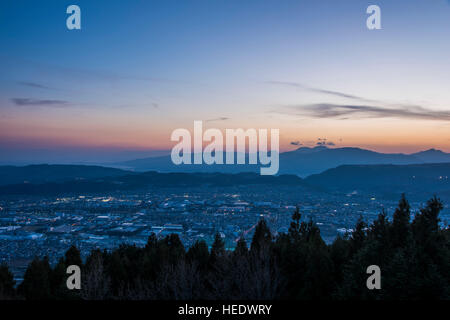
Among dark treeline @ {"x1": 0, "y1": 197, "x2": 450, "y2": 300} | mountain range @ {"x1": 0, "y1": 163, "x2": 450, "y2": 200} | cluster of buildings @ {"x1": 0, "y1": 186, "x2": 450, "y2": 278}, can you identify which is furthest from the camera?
mountain range @ {"x1": 0, "y1": 163, "x2": 450, "y2": 200}

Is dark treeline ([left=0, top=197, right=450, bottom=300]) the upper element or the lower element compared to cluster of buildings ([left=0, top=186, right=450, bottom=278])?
upper

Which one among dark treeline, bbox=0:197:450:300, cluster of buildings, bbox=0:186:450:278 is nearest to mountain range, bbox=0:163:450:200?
cluster of buildings, bbox=0:186:450:278

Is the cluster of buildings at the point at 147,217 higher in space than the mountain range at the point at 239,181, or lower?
lower

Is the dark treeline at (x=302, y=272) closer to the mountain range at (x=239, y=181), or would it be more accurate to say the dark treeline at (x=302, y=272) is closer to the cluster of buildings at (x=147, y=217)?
the cluster of buildings at (x=147, y=217)

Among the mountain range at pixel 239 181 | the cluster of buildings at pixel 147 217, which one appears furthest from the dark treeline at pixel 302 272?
the mountain range at pixel 239 181

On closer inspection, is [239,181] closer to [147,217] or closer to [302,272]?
[147,217]

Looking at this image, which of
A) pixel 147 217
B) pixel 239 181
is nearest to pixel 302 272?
pixel 147 217

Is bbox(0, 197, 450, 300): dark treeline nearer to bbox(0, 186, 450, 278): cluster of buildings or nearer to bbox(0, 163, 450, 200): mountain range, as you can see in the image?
bbox(0, 186, 450, 278): cluster of buildings
